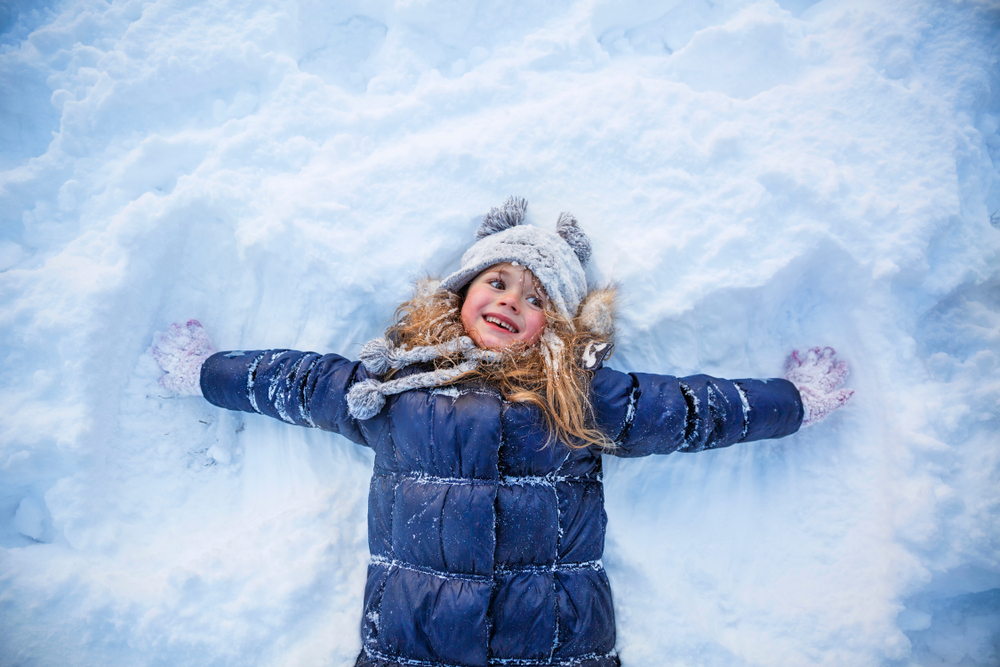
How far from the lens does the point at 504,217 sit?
213 centimetres

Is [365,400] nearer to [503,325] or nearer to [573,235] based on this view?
[503,325]

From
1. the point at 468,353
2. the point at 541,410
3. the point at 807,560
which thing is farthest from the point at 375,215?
the point at 807,560

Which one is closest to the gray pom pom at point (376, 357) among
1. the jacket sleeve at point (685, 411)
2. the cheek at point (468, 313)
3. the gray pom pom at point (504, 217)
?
the cheek at point (468, 313)

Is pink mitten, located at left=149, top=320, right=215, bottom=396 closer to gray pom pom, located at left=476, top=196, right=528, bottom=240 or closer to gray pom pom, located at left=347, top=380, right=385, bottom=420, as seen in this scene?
gray pom pom, located at left=347, top=380, right=385, bottom=420

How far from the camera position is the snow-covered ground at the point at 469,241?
2.00 metres

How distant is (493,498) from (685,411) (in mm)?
837

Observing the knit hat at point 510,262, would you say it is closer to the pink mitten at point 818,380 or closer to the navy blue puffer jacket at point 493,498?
the navy blue puffer jacket at point 493,498

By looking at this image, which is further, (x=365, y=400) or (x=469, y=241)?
(x=469, y=241)

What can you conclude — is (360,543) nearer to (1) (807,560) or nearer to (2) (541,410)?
(2) (541,410)

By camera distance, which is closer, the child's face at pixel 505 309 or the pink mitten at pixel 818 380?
the child's face at pixel 505 309

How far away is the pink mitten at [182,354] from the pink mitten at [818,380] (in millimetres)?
2700

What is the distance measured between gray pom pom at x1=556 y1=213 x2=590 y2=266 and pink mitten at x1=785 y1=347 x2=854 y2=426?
1.10m

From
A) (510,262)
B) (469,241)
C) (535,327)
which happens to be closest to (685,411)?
(535,327)

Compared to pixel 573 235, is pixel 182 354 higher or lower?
lower
